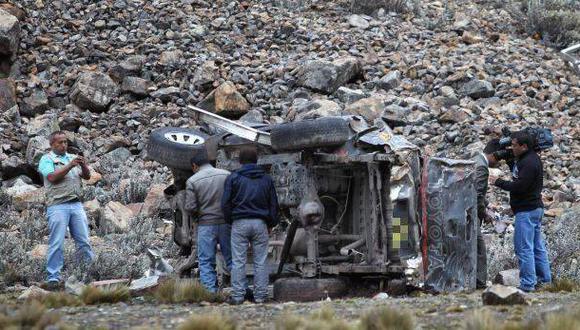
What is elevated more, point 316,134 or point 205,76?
point 205,76

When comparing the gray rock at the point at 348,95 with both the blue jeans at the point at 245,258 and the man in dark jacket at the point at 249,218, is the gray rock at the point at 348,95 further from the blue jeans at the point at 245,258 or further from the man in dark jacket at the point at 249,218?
the blue jeans at the point at 245,258

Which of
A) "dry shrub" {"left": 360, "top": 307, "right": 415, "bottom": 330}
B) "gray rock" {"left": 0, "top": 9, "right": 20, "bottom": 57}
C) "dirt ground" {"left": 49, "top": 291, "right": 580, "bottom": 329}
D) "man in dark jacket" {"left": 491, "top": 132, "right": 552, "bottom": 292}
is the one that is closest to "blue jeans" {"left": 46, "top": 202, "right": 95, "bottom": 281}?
"dirt ground" {"left": 49, "top": 291, "right": 580, "bottom": 329}

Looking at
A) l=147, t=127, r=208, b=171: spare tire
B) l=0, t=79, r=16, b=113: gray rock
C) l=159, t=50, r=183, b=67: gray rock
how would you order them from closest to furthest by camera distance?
l=147, t=127, r=208, b=171: spare tire → l=0, t=79, r=16, b=113: gray rock → l=159, t=50, r=183, b=67: gray rock

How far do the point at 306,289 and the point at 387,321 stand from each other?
3.49 metres

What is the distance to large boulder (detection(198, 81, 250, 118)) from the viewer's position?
20266 millimetres

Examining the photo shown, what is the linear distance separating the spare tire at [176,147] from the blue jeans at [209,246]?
1318mm

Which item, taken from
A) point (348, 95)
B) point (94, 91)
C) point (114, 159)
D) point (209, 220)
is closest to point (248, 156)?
point (209, 220)

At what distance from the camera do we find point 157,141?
12102 millimetres

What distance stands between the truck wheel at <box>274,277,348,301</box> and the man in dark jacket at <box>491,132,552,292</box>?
6.69 feet

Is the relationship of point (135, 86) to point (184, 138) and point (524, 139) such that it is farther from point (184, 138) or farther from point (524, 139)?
point (524, 139)

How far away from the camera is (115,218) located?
52.5 feet

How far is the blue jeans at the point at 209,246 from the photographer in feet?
34.3

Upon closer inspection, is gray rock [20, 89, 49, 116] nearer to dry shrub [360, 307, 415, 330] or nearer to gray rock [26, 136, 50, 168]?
gray rock [26, 136, 50, 168]

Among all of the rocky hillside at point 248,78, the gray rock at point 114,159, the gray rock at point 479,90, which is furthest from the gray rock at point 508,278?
the gray rock at point 479,90
